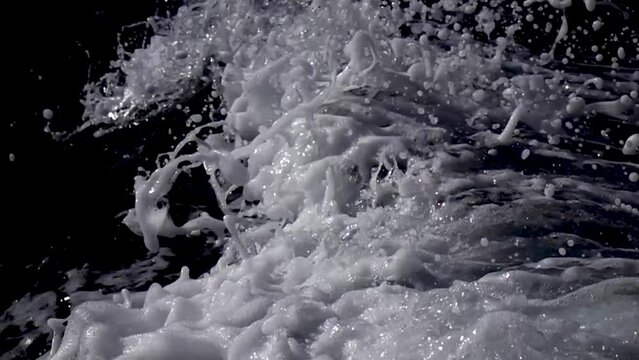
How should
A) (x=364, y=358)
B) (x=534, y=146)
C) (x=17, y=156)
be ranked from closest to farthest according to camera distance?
(x=364, y=358) → (x=534, y=146) → (x=17, y=156)

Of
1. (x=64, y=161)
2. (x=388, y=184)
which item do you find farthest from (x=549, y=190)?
(x=64, y=161)

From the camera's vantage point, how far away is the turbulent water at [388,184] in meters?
2.29

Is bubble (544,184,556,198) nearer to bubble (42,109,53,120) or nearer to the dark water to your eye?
the dark water

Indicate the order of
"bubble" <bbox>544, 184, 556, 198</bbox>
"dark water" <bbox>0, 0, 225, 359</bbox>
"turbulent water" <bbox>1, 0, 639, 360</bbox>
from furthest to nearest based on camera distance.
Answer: "dark water" <bbox>0, 0, 225, 359</bbox> < "bubble" <bbox>544, 184, 556, 198</bbox> < "turbulent water" <bbox>1, 0, 639, 360</bbox>

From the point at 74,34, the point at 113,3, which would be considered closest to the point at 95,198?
the point at 74,34

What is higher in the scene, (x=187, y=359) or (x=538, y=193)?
(x=187, y=359)

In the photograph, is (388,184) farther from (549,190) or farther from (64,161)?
(64,161)

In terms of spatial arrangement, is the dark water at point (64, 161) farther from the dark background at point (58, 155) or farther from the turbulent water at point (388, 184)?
the turbulent water at point (388, 184)

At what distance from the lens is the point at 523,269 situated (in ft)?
8.31

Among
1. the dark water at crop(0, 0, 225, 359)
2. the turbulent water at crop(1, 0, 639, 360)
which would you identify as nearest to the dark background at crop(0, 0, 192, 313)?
the dark water at crop(0, 0, 225, 359)

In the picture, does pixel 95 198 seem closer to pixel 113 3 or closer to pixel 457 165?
pixel 457 165

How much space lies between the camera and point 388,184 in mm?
3055

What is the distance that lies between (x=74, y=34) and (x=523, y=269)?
4218 mm

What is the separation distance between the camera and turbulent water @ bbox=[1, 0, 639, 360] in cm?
229
